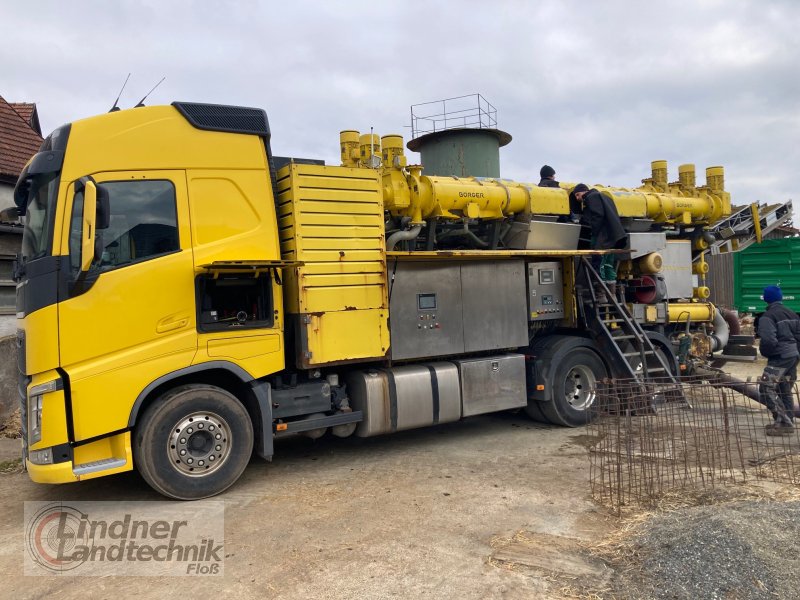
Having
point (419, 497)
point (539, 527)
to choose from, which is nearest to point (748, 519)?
point (539, 527)

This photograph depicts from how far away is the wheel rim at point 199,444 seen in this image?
17.9 feet

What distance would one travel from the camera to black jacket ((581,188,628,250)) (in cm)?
873

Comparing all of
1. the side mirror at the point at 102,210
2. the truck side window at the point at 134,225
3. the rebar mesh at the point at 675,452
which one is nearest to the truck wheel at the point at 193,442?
the truck side window at the point at 134,225

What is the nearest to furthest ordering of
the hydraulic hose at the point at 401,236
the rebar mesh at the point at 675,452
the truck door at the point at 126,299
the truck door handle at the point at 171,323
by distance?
the truck door at the point at 126,299 → the rebar mesh at the point at 675,452 → the truck door handle at the point at 171,323 → the hydraulic hose at the point at 401,236

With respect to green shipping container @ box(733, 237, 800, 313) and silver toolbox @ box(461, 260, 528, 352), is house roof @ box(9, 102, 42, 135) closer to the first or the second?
silver toolbox @ box(461, 260, 528, 352)

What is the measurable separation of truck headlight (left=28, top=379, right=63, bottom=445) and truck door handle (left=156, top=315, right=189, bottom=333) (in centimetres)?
91

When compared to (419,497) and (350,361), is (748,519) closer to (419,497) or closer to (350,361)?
(419,497)

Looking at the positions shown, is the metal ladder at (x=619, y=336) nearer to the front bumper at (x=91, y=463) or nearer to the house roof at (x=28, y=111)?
the front bumper at (x=91, y=463)

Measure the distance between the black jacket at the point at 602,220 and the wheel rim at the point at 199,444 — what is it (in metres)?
6.01

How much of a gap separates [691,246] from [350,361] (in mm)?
7143

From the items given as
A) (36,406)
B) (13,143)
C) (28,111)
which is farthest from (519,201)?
(28,111)

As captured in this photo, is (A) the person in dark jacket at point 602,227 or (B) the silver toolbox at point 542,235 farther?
(A) the person in dark jacket at point 602,227

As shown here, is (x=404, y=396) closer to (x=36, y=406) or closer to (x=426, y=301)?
(x=426, y=301)

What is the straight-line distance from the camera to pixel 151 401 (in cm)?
552
